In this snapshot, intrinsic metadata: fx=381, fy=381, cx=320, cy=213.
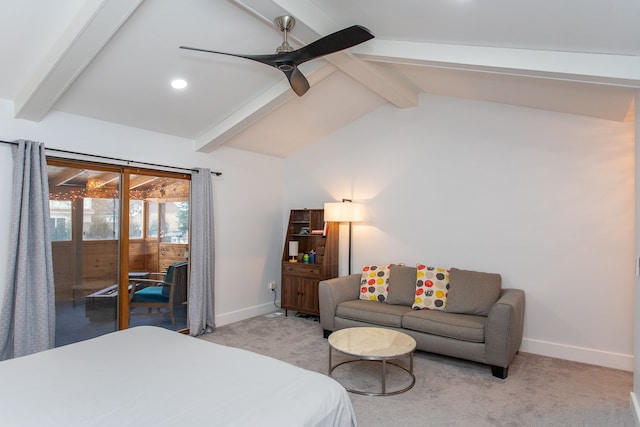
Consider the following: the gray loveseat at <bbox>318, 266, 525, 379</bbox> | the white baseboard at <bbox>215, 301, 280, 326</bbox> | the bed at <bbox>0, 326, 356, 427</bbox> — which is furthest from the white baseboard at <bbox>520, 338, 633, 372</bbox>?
the white baseboard at <bbox>215, 301, 280, 326</bbox>

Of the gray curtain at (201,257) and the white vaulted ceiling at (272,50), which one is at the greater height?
the white vaulted ceiling at (272,50)

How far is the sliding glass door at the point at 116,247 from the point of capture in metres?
3.63

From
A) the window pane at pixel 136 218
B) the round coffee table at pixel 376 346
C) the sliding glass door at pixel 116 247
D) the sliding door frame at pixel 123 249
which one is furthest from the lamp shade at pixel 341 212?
the sliding door frame at pixel 123 249

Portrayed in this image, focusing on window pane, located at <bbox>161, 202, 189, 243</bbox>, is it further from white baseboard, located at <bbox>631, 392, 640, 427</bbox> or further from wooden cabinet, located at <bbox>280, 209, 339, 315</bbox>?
white baseboard, located at <bbox>631, 392, 640, 427</bbox>

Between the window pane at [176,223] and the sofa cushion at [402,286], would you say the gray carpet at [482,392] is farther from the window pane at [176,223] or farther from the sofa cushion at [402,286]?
the window pane at [176,223]

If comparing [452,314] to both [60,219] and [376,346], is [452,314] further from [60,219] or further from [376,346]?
[60,219]

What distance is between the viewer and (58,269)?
3580mm

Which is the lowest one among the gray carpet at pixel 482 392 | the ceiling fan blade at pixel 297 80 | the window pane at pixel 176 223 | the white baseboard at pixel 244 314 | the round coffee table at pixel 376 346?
the gray carpet at pixel 482 392

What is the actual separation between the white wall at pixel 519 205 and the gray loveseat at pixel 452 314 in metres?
0.39

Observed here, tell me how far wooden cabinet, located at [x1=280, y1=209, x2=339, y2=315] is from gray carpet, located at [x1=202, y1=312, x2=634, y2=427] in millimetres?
961

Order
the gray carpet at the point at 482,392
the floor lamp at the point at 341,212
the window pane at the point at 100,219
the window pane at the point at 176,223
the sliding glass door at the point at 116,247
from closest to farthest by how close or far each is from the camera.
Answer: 1. the gray carpet at the point at 482,392
2. the sliding glass door at the point at 116,247
3. the window pane at the point at 100,219
4. the window pane at the point at 176,223
5. the floor lamp at the point at 341,212

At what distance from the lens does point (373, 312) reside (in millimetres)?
4066

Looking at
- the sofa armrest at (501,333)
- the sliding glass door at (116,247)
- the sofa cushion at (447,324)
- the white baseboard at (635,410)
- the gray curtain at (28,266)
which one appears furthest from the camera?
the sliding glass door at (116,247)

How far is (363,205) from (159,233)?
2.63 m
